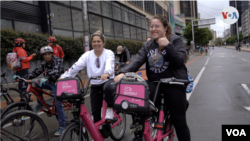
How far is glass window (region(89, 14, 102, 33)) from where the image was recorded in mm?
19047

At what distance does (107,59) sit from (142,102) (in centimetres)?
142

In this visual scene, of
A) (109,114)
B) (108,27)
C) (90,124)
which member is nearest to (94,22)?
(108,27)

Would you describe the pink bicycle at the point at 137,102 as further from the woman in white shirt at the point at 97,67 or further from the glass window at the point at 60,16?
the glass window at the point at 60,16

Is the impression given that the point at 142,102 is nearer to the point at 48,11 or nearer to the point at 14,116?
the point at 14,116

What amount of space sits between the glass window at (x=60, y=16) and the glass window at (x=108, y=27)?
576cm

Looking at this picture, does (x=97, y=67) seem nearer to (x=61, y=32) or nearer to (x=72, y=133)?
(x=72, y=133)

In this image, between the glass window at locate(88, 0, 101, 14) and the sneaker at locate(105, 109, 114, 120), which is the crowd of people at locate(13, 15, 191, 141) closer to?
the sneaker at locate(105, 109, 114, 120)

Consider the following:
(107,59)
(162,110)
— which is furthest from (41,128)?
(162,110)

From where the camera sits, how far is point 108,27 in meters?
22.5

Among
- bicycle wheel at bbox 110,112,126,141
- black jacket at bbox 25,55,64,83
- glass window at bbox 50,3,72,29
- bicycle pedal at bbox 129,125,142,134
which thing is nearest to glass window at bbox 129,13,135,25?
glass window at bbox 50,3,72,29

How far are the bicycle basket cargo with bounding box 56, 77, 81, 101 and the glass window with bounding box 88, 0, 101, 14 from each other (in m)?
17.3

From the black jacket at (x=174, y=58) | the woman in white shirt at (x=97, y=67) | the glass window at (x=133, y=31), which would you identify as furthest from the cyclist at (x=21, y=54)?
the glass window at (x=133, y=31)

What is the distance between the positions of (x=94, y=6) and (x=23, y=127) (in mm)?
18156

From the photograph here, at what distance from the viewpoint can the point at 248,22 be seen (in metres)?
127
